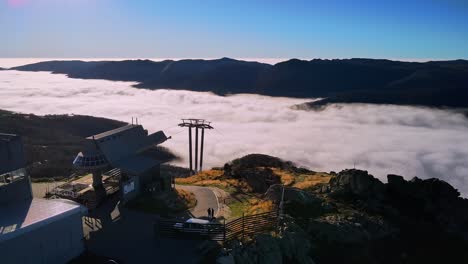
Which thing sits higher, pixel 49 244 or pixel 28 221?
pixel 28 221

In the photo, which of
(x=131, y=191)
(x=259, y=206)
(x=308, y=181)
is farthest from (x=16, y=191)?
(x=308, y=181)

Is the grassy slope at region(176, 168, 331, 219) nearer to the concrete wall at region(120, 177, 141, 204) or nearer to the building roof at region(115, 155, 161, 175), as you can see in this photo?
the building roof at region(115, 155, 161, 175)

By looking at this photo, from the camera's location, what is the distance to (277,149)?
126 metres

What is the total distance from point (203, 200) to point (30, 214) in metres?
14.4

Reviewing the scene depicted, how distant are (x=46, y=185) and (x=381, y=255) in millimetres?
31523

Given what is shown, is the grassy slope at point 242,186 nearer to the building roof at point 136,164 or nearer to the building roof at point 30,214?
the building roof at point 136,164

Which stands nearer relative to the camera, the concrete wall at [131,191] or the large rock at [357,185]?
the concrete wall at [131,191]

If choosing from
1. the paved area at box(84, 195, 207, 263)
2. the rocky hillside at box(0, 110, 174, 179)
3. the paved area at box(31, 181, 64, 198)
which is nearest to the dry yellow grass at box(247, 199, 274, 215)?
the paved area at box(84, 195, 207, 263)

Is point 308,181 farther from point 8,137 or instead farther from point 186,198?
point 8,137

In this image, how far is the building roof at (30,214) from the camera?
20.1 meters

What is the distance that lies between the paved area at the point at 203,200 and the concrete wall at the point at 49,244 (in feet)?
30.2

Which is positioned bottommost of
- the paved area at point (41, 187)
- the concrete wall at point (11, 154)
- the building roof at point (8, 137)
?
the paved area at point (41, 187)

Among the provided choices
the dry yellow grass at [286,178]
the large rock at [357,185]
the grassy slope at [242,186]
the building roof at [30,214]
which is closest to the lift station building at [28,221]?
the building roof at [30,214]

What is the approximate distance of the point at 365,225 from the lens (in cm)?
3061
